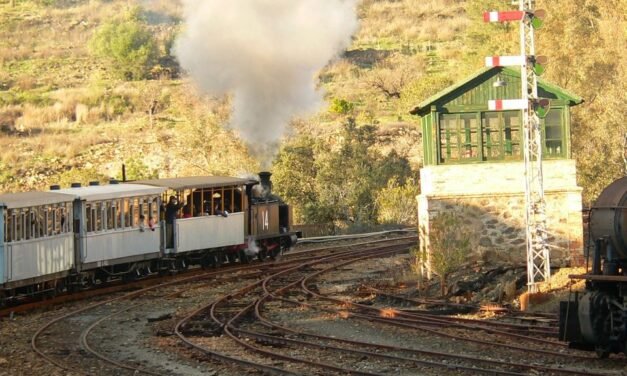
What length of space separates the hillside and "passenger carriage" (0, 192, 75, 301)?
40.4 feet

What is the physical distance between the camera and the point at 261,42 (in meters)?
30.3

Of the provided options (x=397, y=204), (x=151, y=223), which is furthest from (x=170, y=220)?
(x=397, y=204)

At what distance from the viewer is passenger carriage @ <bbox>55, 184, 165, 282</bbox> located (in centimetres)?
2419

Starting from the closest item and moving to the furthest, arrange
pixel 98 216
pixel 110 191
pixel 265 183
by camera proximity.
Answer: pixel 98 216 < pixel 110 191 < pixel 265 183

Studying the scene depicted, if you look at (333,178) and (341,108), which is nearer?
(333,178)

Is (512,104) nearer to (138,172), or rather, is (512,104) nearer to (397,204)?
(397,204)

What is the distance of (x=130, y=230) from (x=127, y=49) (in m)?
52.3

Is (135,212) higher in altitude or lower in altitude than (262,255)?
higher

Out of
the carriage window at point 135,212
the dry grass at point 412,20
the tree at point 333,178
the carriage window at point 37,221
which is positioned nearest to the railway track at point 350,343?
the carriage window at point 37,221

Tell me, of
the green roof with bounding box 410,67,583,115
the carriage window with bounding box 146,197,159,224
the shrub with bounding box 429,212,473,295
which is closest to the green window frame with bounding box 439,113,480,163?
the green roof with bounding box 410,67,583,115

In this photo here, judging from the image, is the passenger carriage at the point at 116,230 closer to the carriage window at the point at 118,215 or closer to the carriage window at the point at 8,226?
the carriage window at the point at 118,215

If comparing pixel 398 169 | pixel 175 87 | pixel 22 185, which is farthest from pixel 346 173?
pixel 175 87

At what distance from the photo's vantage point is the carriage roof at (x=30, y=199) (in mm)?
20969

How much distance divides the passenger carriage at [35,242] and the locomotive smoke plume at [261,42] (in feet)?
28.2
